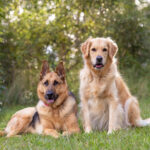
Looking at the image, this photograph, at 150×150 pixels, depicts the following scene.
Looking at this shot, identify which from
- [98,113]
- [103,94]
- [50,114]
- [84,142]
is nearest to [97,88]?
[103,94]

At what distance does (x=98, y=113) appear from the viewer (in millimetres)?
5371

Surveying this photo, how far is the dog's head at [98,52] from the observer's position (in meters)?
5.12

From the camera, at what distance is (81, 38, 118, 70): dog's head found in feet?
16.8

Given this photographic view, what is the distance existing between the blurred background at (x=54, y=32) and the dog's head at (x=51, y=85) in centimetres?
581

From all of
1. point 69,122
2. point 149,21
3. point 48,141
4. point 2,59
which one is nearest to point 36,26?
point 2,59

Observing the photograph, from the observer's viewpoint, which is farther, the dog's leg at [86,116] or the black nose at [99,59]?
the dog's leg at [86,116]

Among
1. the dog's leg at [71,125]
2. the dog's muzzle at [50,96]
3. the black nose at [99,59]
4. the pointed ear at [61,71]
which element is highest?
the black nose at [99,59]

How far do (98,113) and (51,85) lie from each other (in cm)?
111

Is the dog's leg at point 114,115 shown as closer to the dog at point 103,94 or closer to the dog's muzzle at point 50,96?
the dog at point 103,94

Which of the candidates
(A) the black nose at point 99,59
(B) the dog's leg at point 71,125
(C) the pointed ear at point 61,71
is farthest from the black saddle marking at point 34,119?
(A) the black nose at point 99,59

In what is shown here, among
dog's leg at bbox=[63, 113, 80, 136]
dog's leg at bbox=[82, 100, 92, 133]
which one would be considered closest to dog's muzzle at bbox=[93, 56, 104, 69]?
dog's leg at bbox=[82, 100, 92, 133]

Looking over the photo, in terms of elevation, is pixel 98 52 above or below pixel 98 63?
above

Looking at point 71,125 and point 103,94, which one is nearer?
point 103,94

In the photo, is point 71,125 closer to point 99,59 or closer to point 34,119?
point 34,119
